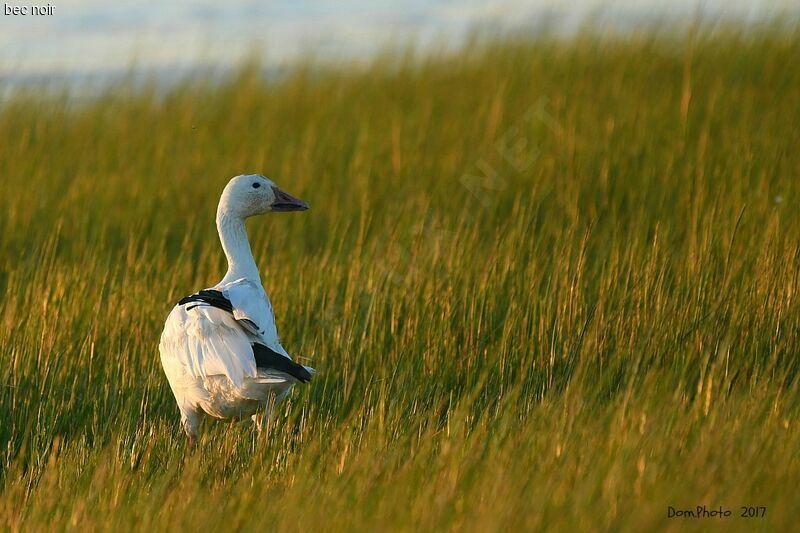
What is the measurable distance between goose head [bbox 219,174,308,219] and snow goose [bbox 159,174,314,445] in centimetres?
45

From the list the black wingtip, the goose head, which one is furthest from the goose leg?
the goose head

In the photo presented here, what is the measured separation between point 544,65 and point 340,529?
10.2 m

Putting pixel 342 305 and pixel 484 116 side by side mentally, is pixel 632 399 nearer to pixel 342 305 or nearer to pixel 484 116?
pixel 342 305

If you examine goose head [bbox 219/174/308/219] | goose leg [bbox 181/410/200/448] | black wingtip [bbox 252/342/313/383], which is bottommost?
goose leg [bbox 181/410/200/448]

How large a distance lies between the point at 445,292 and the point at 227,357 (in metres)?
2.17

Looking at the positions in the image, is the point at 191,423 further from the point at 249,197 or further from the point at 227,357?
the point at 249,197

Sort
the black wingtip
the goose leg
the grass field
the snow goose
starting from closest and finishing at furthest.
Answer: the grass field → the black wingtip → the snow goose → the goose leg

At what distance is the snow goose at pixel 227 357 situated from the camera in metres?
5.14

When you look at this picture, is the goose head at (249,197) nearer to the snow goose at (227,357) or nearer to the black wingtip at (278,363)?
the snow goose at (227,357)

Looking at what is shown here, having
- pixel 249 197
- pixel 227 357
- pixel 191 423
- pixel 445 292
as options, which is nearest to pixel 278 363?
pixel 227 357

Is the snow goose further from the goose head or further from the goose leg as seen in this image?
the goose head

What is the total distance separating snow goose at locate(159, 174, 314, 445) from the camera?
16.9 ft

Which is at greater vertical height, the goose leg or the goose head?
the goose head

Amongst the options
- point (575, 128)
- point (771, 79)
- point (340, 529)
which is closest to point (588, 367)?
point (340, 529)
